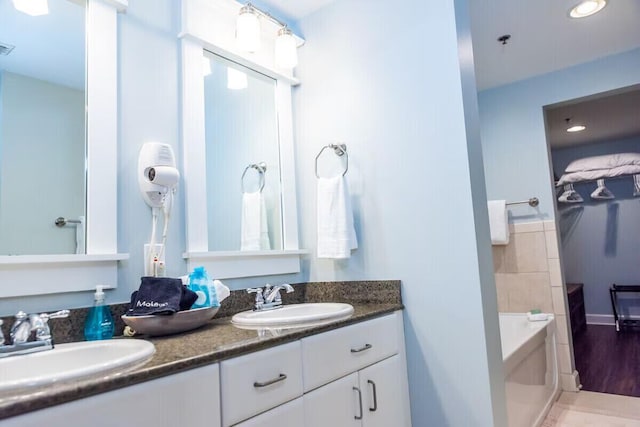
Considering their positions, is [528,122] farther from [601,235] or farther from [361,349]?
[601,235]

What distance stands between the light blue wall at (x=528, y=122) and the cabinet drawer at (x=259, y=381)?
2.59 meters

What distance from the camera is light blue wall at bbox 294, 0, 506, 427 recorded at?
5.14 feet

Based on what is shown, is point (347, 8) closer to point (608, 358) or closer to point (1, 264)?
point (1, 264)

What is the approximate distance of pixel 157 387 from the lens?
0.84m

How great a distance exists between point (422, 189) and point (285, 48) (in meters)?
0.94

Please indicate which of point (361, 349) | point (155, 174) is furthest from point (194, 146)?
point (361, 349)

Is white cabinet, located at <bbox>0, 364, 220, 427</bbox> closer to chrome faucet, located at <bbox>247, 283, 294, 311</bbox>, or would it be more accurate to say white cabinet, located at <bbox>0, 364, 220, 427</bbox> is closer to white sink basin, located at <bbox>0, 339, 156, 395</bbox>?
white sink basin, located at <bbox>0, 339, 156, 395</bbox>

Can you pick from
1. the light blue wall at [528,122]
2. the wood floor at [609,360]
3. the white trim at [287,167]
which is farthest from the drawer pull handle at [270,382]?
the wood floor at [609,360]

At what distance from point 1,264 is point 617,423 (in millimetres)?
2982

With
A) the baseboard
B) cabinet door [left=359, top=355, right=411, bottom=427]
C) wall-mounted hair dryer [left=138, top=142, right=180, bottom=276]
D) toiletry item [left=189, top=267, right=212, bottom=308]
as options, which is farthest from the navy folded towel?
the baseboard

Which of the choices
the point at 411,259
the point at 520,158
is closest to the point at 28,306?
the point at 411,259

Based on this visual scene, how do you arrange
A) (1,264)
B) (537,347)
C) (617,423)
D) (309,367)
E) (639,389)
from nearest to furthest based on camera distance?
(1,264), (309,367), (617,423), (537,347), (639,389)

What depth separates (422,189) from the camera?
171 centimetres

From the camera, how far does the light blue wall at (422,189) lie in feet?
5.14
